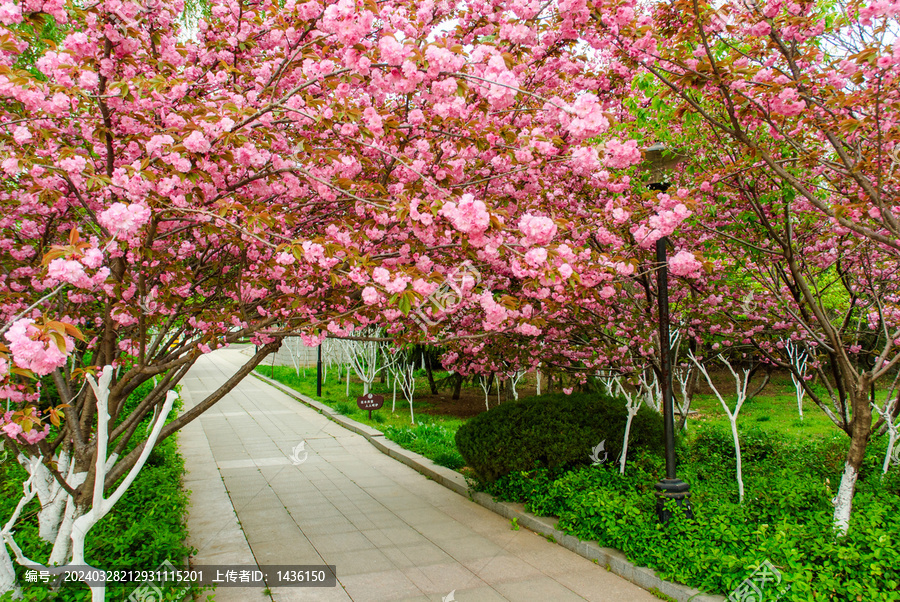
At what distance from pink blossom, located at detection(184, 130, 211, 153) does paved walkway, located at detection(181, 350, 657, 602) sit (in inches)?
122

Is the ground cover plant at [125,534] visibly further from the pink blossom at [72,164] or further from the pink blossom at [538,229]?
the pink blossom at [538,229]

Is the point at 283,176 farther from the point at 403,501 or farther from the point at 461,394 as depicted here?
the point at 461,394

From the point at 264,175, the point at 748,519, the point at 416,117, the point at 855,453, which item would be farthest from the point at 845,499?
the point at 264,175

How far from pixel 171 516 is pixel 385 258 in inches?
116

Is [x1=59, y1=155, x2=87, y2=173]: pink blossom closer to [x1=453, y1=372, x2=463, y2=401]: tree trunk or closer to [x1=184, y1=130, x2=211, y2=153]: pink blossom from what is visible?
Answer: [x1=184, y1=130, x2=211, y2=153]: pink blossom

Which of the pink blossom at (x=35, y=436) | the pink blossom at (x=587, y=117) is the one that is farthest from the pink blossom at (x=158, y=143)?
the pink blossom at (x=587, y=117)

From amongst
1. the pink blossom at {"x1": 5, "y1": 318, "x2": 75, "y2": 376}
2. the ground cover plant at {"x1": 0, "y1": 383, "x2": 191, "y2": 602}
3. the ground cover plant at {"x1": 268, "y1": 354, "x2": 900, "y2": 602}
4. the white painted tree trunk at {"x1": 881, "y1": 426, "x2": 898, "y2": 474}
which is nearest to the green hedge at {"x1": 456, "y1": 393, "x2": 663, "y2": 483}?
the ground cover plant at {"x1": 268, "y1": 354, "x2": 900, "y2": 602}

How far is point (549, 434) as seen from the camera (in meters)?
5.98

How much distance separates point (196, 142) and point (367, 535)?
403cm

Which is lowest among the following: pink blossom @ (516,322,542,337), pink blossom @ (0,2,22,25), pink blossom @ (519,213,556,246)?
pink blossom @ (516,322,542,337)

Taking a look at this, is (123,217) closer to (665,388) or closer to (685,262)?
(685,262)

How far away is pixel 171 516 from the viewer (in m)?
4.74

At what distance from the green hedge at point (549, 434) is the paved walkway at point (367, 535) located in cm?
61

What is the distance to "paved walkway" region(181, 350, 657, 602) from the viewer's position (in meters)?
4.21
